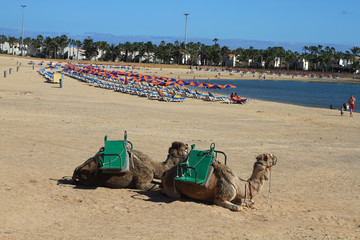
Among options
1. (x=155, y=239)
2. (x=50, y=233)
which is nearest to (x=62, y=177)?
(x=50, y=233)

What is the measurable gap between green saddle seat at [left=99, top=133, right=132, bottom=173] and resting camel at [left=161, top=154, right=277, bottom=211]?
→ 0.74 m

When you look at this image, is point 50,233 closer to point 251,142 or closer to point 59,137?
point 59,137

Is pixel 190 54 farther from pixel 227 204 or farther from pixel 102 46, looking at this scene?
pixel 227 204

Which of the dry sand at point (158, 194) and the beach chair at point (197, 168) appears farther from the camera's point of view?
the beach chair at point (197, 168)

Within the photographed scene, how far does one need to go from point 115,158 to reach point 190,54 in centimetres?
12945

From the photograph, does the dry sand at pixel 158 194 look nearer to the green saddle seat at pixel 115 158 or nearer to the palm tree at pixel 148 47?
the green saddle seat at pixel 115 158

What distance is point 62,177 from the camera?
846 cm

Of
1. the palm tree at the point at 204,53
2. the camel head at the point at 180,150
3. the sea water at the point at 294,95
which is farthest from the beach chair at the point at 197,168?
the palm tree at the point at 204,53

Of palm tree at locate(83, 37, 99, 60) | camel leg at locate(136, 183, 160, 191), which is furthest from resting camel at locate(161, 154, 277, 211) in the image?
palm tree at locate(83, 37, 99, 60)

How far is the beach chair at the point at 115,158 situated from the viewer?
24.8ft

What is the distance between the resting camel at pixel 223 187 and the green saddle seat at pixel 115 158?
736 millimetres

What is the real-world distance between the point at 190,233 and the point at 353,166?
23.1 feet

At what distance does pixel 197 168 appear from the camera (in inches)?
281

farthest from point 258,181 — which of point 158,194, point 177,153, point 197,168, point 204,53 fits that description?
point 204,53
